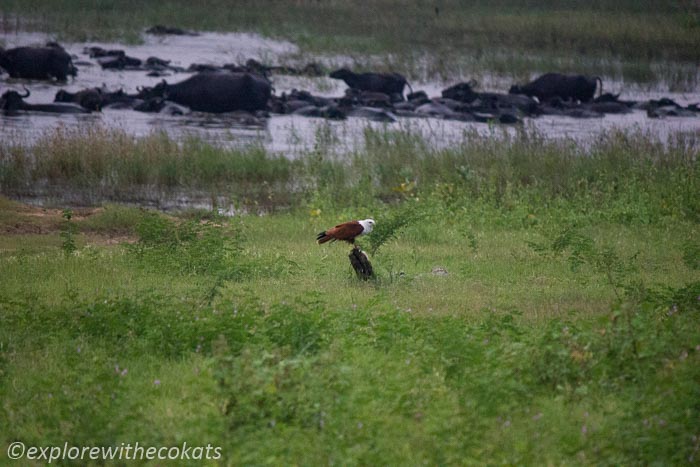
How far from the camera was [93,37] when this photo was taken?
4216 cm

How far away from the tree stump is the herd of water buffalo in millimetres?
20552

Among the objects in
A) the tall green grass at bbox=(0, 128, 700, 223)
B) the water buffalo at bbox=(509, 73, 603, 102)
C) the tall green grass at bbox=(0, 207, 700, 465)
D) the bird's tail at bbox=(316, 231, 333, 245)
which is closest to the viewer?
the tall green grass at bbox=(0, 207, 700, 465)

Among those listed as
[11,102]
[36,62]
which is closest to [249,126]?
[11,102]

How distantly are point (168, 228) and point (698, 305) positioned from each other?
584cm

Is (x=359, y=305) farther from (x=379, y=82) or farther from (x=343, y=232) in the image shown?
(x=379, y=82)

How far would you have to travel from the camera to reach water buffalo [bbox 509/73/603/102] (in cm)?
3609

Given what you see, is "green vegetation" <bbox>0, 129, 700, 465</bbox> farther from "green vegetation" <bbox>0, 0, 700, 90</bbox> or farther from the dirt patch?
"green vegetation" <bbox>0, 0, 700, 90</bbox>

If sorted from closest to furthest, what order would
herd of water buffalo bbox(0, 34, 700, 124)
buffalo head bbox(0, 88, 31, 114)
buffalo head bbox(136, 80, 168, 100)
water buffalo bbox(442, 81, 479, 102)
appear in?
1. buffalo head bbox(0, 88, 31, 114)
2. herd of water buffalo bbox(0, 34, 700, 124)
3. buffalo head bbox(136, 80, 168, 100)
4. water buffalo bbox(442, 81, 479, 102)

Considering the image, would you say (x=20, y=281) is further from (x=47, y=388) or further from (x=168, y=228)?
(x=47, y=388)

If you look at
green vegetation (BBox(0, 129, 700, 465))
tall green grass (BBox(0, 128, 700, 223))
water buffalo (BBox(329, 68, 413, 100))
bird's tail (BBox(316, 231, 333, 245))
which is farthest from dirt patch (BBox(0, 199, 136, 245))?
water buffalo (BBox(329, 68, 413, 100))

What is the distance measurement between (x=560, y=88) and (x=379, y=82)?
6668 millimetres

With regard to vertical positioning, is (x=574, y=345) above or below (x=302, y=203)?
above

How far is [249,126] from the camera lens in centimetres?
2922

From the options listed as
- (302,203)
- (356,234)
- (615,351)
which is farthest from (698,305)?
(302,203)
